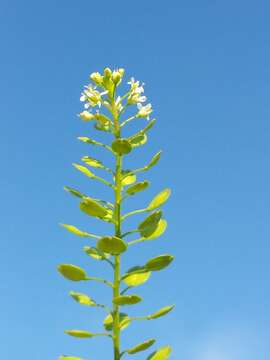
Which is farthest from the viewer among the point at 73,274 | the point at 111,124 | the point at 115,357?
the point at 111,124

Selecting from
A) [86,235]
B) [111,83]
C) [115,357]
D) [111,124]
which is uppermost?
[111,83]

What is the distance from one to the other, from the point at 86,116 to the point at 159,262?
2.16m

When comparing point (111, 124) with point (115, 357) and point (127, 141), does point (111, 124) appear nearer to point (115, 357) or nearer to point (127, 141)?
point (127, 141)

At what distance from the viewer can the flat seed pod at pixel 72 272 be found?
6.09m

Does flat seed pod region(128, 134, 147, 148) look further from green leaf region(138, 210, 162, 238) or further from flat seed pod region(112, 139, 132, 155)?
green leaf region(138, 210, 162, 238)

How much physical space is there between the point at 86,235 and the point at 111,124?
1.41 metres

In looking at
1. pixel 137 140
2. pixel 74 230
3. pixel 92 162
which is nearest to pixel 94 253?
pixel 74 230

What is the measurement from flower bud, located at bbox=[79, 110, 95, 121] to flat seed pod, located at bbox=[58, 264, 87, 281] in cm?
198

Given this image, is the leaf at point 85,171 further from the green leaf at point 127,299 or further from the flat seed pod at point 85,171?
the green leaf at point 127,299

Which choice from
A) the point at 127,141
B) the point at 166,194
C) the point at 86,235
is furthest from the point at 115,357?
the point at 127,141

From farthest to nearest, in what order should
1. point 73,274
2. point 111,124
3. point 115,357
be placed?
point 111,124 → point 73,274 → point 115,357

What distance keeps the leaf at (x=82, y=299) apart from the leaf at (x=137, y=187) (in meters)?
1.24

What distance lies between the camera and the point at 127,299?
18.6 feet

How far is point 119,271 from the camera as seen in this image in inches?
237
